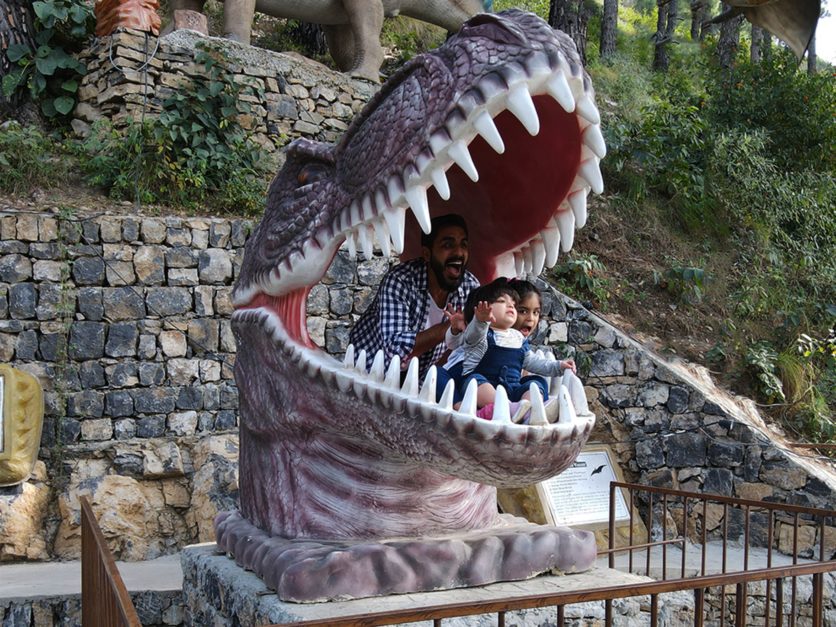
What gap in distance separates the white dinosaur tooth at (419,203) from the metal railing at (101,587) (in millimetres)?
1175

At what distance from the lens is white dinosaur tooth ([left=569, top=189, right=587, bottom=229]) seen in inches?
103

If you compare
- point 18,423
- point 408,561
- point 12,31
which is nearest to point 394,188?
point 408,561

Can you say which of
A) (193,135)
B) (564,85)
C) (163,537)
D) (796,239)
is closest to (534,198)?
(564,85)

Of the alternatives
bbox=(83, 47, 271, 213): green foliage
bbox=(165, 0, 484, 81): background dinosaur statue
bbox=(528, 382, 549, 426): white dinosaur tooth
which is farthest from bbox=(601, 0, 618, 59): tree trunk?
bbox=(528, 382, 549, 426): white dinosaur tooth

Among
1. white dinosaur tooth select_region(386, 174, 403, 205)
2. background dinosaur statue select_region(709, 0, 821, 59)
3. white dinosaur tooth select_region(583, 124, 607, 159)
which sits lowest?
white dinosaur tooth select_region(386, 174, 403, 205)

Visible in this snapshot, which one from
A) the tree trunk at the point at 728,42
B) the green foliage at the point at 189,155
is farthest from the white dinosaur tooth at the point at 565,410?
the tree trunk at the point at 728,42

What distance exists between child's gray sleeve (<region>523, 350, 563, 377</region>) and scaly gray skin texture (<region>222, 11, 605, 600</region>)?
0.29 metres

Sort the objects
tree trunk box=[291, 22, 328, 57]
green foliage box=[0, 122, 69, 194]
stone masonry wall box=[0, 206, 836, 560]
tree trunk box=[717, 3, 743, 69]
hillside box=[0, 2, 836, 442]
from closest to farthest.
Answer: stone masonry wall box=[0, 206, 836, 560] → green foliage box=[0, 122, 69, 194] → hillside box=[0, 2, 836, 442] → tree trunk box=[291, 22, 328, 57] → tree trunk box=[717, 3, 743, 69]

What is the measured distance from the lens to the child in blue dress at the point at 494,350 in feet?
8.34

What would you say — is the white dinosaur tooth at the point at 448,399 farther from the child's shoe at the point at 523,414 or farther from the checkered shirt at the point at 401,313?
the checkered shirt at the point at 401,313

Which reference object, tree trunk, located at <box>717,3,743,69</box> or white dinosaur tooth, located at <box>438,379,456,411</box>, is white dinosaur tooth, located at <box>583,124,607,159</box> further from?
tree trunk, located at <box>717,3,743,69</box>

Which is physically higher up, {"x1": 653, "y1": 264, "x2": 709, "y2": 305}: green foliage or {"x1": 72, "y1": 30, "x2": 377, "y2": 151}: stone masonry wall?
{"x1": 72, "y1": 30, "x2": 377, "y2": 151}: stone masonry wall

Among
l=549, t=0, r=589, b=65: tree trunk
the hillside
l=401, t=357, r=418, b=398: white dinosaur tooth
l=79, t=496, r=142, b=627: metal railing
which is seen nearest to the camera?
l=79, t=496, r=142, b=627: metal railing

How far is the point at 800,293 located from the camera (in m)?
9.16
